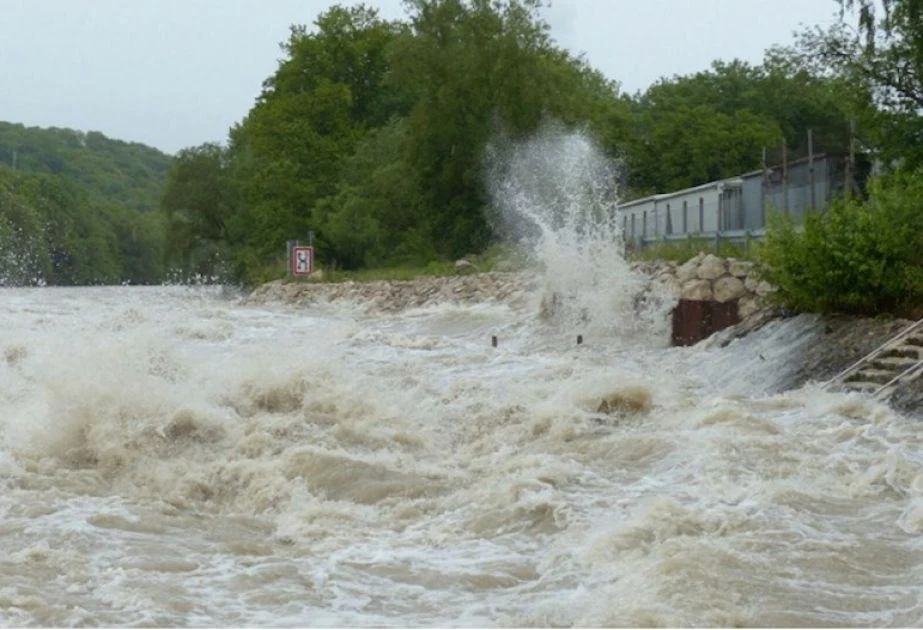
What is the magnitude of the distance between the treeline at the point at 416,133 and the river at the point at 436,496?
123ft

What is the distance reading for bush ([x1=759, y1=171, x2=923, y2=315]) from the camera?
62.7 feet

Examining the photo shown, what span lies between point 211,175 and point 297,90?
6.05 m

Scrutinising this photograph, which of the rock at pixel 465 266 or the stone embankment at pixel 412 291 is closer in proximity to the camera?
the stone embankment at pixel 412 291

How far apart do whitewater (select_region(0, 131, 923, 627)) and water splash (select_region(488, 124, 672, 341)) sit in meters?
7.43

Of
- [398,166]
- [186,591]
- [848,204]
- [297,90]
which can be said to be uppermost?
[297,90]

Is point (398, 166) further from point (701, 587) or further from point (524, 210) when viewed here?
point (701, 587)

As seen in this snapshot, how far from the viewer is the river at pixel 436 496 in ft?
28.0

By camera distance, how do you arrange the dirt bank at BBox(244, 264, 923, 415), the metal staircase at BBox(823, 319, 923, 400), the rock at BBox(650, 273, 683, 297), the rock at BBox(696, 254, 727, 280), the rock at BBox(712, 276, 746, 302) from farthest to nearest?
the rock at BBox(650, 273, 683, 297) < the rock at BBox(696, 254, 727, 280) < the rock at BBox(712, 276, 746, 302) < the dirt bank at BBox(244, 264, 923, 415) < the metal staircase at BBox(823, 319, 923, 400)

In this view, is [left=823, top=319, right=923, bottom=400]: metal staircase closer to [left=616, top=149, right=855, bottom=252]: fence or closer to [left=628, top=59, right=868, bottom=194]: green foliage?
[left=616, top=149, right=855, bottom=252]: fence

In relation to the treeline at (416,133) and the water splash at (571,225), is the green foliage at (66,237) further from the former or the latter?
the water splash at (571,225)

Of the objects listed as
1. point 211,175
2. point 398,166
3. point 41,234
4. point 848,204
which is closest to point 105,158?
point 41,234

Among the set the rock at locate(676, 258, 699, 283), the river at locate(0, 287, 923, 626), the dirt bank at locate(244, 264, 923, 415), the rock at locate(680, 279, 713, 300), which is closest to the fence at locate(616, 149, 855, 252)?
the rock at locate(676, 258, 699, 283)

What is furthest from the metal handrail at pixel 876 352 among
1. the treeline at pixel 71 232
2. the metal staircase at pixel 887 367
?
the treeline at pixel 71 232

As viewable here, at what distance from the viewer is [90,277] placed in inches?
4611
